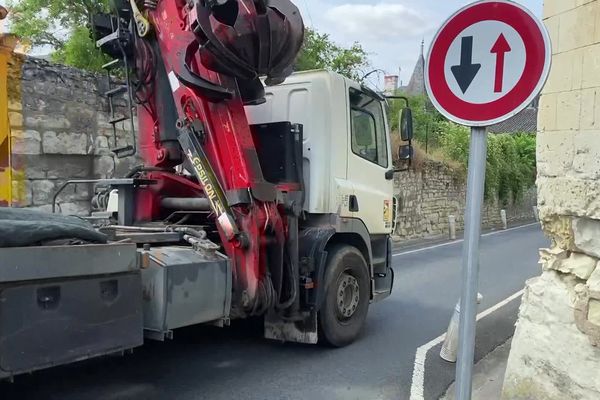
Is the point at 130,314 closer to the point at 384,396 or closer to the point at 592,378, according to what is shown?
the point at 384,396

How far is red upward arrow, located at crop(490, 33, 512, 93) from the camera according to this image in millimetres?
2725

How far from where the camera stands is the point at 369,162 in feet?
21.4

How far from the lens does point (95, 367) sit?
16.9ft

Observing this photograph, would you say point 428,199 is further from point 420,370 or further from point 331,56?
point 420,370

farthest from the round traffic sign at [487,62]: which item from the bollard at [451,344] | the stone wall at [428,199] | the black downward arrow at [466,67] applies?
the stone wall at [428,199]

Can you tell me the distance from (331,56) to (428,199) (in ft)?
19.3

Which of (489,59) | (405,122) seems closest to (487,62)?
(489,59)

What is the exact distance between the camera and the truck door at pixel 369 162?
6250 millimetres

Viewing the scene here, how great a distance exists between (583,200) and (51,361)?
11.3 ft

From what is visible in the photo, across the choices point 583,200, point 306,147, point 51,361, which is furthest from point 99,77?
point 583,200

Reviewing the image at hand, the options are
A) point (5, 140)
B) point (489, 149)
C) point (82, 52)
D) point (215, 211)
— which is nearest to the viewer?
point (215, 211)

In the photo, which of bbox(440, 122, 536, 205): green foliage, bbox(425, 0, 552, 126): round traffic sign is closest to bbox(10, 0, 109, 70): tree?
bbox(425, 0, 552, 126): round traffic sign

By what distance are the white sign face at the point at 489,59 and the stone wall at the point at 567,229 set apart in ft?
4.70

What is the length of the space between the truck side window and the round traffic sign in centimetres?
336
